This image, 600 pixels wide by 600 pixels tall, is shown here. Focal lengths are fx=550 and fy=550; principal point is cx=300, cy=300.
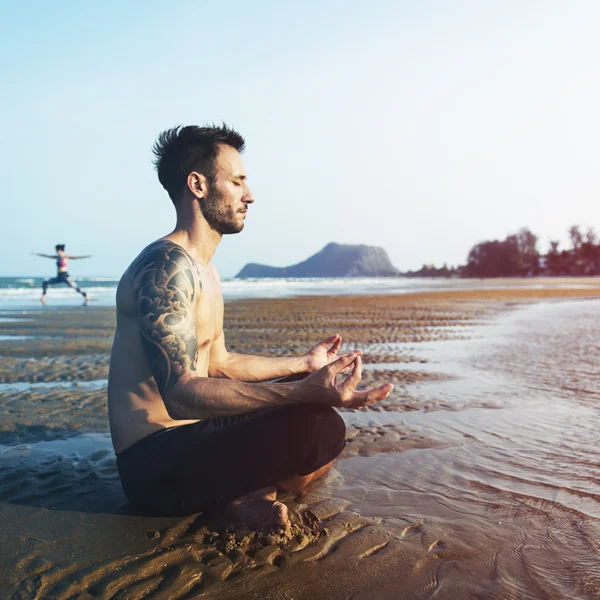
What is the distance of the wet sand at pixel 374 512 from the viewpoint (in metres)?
2.13

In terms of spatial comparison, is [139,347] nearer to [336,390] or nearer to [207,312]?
[207,312]

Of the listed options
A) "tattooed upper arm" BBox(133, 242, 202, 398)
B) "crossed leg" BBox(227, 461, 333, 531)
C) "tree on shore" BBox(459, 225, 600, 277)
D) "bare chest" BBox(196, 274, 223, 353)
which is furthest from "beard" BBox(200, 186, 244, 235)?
"tree on shore" BBox(459, 225, 600, 277)

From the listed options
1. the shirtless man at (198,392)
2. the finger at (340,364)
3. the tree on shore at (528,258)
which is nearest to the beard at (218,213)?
the shirtless man at (198,392)

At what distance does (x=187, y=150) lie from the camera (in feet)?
8.85

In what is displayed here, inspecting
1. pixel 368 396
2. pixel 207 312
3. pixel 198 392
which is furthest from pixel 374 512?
pixel 207 312

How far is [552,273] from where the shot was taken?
3034 inches

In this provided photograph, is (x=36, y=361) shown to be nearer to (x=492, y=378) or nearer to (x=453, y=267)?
(x=492, y=378)

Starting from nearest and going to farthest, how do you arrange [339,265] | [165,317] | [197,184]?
[165,317]
[197,184]
[339,265]

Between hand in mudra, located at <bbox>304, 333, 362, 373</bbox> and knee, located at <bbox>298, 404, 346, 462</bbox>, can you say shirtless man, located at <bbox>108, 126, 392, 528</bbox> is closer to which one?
knee, located at <bbox>298, 404, 346, 462</bbox>

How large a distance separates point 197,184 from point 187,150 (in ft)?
0.58

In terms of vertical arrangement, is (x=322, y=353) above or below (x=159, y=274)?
below

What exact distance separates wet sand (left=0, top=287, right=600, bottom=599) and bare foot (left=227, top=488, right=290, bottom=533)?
6 cm

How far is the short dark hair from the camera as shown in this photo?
2697 millimetres

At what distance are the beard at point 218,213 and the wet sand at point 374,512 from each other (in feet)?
4.74
